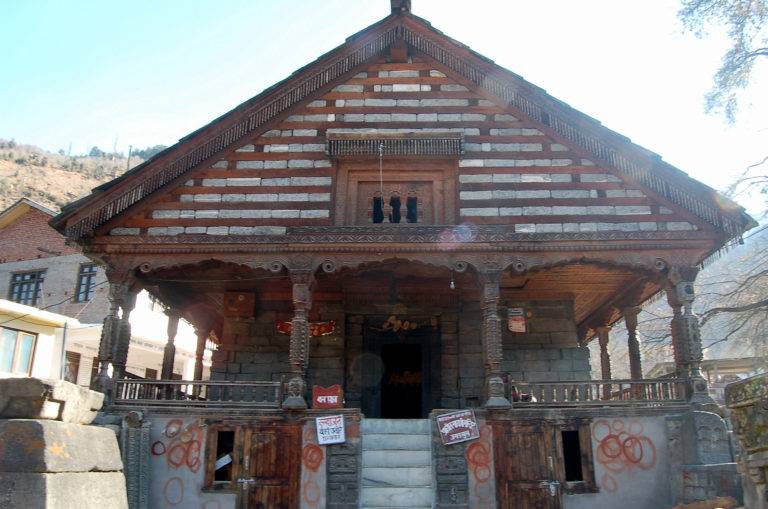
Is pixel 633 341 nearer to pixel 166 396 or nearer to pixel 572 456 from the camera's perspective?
pixel 572 456

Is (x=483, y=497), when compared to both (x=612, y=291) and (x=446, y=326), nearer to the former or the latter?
(x=446, y=326)

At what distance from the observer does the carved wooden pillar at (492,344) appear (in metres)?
12.4

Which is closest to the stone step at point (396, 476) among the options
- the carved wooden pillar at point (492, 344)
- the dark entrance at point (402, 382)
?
the carved wooden pillar at point (492, 344)

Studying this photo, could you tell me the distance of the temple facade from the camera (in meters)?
12.1

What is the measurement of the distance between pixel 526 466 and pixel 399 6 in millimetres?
10235

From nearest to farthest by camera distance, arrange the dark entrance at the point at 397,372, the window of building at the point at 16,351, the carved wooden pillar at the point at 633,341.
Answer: the dark entrance at the point at 397,372 → the carved wooden pillar at the point at 633,341 → the window of building at the point at 16,351

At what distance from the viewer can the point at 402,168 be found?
14586 millimetres

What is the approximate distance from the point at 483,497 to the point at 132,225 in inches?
345

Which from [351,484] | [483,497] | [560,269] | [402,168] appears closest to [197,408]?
[351,484]

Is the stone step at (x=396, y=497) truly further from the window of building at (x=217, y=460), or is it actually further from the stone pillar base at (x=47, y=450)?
the stone pillar base at (x=47, y=450)

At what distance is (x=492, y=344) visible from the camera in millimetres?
12773

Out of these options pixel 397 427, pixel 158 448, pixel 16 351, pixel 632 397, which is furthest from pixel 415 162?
pixel 16 351

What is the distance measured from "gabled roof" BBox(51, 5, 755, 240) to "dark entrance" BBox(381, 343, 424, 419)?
22.2ft

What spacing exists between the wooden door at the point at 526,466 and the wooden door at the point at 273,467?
3.65 meters
